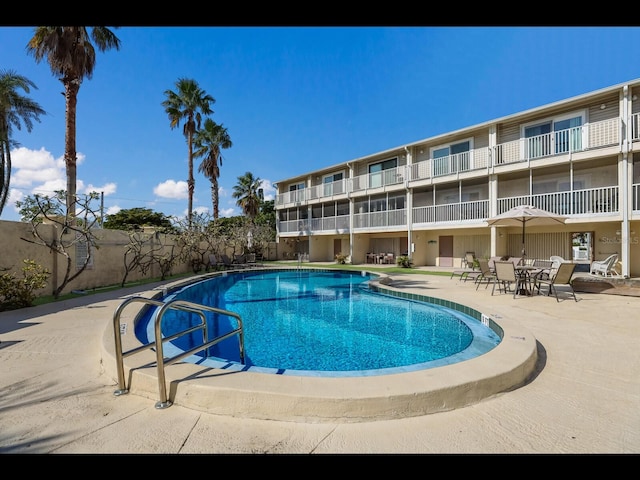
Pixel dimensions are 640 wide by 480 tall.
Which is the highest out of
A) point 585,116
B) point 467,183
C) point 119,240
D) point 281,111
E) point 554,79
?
point 281,111

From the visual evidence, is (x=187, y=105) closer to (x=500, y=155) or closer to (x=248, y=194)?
(x=248, y=194)

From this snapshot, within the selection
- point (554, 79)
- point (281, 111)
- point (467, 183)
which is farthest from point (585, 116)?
point (281, 111)

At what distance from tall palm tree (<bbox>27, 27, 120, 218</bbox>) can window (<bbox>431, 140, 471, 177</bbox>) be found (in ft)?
58.2

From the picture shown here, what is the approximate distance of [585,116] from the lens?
44.7ft

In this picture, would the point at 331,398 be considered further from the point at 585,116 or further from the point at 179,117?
the point at 179,117

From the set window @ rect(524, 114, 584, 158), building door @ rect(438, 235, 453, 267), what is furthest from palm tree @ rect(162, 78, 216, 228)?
window @ rect(524, 114, 584, 158)

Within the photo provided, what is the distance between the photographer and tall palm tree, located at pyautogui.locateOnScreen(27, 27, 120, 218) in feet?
37.6

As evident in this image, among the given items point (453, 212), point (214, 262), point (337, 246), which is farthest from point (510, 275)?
point (337, 246)

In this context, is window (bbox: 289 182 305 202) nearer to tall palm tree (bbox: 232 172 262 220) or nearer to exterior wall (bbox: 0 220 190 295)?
tall palm tree (bbox: 232 172 262 220)

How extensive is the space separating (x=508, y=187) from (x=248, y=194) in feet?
81.5

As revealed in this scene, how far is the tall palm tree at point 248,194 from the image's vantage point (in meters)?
33.0

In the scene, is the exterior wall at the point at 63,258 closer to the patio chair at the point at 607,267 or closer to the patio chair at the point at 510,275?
the patio chair at the point at 510,275
